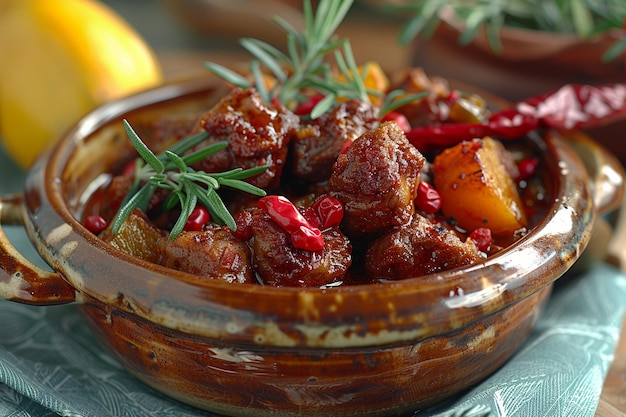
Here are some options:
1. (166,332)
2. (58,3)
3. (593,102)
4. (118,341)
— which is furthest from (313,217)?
(58,3)

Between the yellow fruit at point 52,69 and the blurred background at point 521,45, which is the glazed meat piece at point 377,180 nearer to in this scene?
the blurred background at point 521,45

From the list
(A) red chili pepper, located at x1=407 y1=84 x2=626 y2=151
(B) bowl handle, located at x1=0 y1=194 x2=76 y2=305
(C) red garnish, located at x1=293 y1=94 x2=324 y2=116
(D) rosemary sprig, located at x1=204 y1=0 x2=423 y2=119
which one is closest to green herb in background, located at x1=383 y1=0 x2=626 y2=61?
(A) red chili pepper, located at x1=407 y1=84 x2=626 y2=151

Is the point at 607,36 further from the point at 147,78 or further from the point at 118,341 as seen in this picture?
the point at 118,341

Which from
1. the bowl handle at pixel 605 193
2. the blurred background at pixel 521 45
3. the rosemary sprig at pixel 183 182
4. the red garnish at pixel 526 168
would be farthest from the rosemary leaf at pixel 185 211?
the blurred background at pixel 521 45

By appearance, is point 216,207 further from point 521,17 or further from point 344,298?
point 521,17

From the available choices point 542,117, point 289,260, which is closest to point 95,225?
point 289,260

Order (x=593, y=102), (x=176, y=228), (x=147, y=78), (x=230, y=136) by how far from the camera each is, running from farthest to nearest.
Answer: (x=147, y=78), (x=593, y=102), (x=230, y=136), (x=176, y=228)
